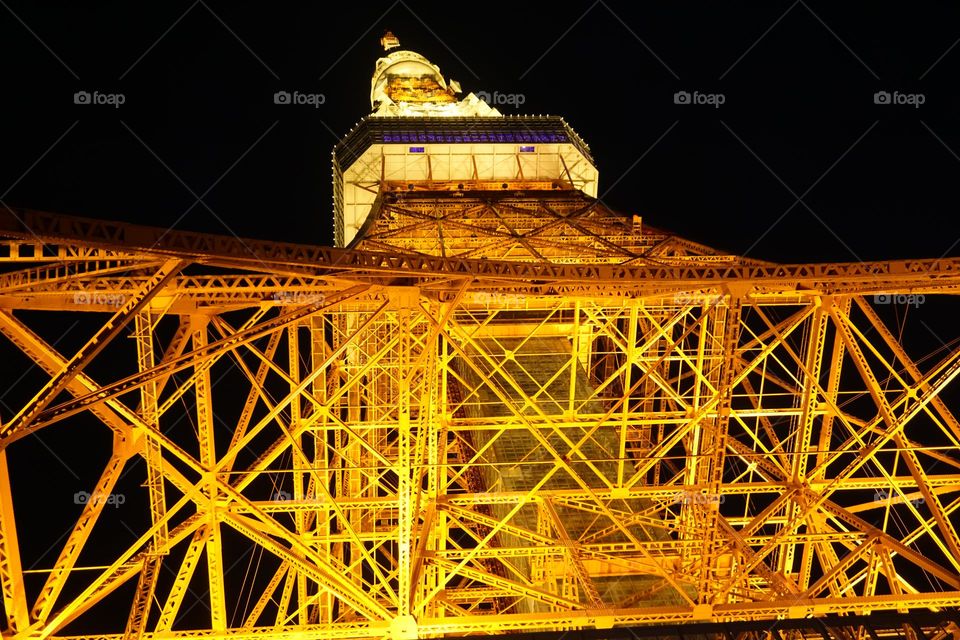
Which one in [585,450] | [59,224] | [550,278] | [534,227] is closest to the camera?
[59,224]

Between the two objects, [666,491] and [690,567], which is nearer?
[690,567]

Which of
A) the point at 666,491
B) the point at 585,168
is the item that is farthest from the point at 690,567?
the point at 585,168

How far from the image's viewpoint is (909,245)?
101ft

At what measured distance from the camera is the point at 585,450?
806 inches

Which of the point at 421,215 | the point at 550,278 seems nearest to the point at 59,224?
the point at 550,278

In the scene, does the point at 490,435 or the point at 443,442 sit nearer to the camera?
the point at 443,442

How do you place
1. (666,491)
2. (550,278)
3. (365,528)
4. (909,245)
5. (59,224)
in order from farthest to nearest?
(909,245) < (365,528) < (666,491) < (550,278) < (59,224)

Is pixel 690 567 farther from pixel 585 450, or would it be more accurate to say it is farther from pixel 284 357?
pixel 284 357

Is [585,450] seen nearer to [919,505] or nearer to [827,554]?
[827,554]

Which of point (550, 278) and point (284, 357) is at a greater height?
point (284, 357)

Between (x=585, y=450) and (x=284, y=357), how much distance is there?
2189cm

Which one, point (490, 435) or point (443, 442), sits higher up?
point (490, 435)

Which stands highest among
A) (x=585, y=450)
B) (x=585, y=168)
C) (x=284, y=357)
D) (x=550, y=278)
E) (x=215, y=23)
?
(x=215, y=23)

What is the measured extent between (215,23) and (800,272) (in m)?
31.6
